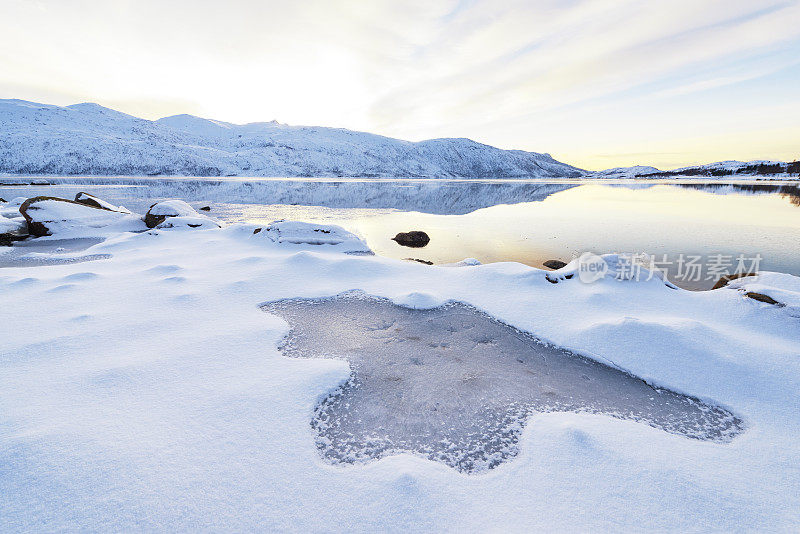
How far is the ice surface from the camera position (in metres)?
3.28

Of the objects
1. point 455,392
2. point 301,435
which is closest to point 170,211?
point 301,435

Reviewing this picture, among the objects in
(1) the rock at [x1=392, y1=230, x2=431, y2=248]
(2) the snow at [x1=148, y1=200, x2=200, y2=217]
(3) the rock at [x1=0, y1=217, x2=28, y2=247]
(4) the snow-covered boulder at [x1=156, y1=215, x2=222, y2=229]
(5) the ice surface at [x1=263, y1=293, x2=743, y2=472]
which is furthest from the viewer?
(2) the snow at [x1=148, y1=200, x2=200, y2=217]

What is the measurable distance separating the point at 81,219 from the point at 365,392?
1818 centimetres

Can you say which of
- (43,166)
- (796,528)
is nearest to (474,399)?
(796,528)

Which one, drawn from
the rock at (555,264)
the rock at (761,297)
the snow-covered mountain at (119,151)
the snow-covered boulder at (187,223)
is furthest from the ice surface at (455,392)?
the snow-covered mountain at (119,151)

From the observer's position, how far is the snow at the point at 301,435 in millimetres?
2396

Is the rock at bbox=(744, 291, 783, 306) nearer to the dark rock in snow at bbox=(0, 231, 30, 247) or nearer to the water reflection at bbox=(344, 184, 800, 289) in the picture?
the water reflection at bbox=(344, 184, 800, 289)

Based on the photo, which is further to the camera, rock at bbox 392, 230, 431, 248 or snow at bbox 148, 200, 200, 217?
snow at bbox 148, 200, 200, 217

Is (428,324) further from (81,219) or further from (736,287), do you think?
(81,219)

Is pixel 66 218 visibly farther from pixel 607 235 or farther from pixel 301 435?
pixel 607 235

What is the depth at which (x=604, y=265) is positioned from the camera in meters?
7.58

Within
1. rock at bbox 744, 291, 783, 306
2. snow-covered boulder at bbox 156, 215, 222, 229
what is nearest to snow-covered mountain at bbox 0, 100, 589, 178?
snow-covered boulder at bbox 156, 215, 222, 229

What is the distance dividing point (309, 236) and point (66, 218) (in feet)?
37.5

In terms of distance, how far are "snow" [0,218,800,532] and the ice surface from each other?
0.18 meters
